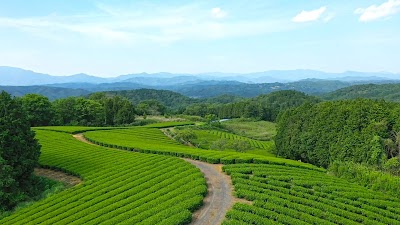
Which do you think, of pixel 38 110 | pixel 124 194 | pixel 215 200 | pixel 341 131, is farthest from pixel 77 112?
pixel 215 200

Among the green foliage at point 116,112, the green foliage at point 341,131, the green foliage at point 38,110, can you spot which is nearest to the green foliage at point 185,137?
the green foliage at point 341,131

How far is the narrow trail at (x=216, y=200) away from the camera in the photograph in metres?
19.3

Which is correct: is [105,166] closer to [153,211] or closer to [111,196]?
[111,196]

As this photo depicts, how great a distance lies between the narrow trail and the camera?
63.4 ft

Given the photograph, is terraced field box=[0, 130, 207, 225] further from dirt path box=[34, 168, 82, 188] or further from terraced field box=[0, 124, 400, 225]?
dirt path box=[34, 168, 82, 188]

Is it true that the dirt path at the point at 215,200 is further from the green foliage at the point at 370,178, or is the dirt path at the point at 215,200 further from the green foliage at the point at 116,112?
the green foliage at the point at 116,112

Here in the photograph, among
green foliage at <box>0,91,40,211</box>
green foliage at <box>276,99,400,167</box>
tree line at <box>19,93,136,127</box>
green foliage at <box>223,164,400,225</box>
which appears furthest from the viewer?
tree line at <box>19,93,136,127</box>

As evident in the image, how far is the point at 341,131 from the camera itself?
54.0m

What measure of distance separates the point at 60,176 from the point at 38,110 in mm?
56526

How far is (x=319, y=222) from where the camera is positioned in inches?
763

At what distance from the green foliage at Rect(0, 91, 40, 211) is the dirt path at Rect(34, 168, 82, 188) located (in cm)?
266

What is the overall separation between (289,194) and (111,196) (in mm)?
13936

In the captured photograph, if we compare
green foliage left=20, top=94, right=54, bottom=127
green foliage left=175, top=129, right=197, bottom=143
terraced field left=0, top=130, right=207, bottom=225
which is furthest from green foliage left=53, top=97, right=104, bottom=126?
terraced field left=0, top=130, right=207, bottom=225

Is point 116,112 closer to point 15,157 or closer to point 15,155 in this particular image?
point 15,155
